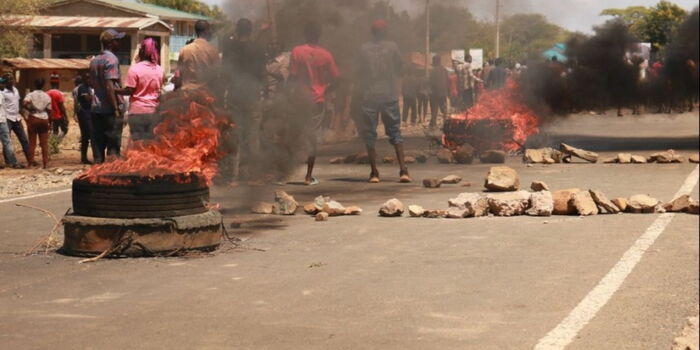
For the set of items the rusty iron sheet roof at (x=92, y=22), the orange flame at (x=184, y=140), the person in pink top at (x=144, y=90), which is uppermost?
the rusty iron sheet roof at (x=92, y=22)

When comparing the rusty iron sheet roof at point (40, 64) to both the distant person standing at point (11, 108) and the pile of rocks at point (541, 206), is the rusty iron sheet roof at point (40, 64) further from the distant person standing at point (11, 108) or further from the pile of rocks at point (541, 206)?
the pile of rocks at point (541, 206)

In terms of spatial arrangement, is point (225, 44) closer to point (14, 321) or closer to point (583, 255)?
point (583, 255)

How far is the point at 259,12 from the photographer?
13.4 m

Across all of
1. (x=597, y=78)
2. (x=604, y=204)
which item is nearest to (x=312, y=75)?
(x=604, y=204)

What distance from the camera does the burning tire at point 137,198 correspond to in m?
9.05

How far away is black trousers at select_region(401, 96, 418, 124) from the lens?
80.5 ft

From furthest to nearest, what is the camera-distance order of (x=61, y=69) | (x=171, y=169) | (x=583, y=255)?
(x=61, y=69)
(x=171, y=169)
(x=583, y=255)

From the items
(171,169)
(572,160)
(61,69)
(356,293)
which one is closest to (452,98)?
(572,160)

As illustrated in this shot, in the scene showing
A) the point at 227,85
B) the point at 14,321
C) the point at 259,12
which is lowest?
the point at 14,321

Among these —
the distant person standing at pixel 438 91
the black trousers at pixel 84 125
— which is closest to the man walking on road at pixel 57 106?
the black trousers at pixel 84 125

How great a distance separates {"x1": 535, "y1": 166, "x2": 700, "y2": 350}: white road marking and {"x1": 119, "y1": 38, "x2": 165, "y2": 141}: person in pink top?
17.5ft

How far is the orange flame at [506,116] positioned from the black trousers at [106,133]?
Result: 6.68 meters

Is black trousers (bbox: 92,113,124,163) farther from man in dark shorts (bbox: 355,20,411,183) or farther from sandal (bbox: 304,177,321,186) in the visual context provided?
man in dark shorts (bbox: 355,20,411,183)

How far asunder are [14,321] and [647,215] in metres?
6.26
